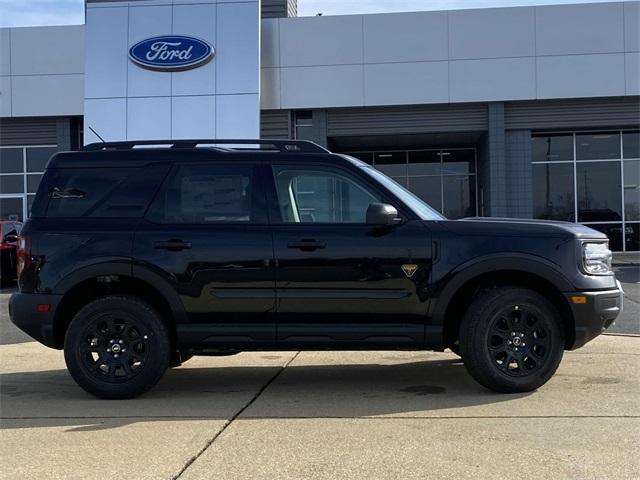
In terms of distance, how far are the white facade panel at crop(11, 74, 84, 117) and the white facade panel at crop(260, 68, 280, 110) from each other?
18.8 feet

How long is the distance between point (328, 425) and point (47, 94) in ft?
64.1

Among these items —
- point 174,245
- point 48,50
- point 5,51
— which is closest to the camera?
point 174,245

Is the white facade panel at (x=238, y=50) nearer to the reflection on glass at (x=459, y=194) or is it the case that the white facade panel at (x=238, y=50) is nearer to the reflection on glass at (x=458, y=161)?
the reflection on glass at (x=458, y=161)

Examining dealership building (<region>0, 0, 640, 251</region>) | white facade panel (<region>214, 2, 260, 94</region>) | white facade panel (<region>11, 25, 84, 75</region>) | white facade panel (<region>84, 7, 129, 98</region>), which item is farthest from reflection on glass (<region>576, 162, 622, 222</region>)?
white facade panel (<region>11, 25, 84, 75</region>)

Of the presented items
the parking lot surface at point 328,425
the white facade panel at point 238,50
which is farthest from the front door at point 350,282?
the white facade panel at point 238,50

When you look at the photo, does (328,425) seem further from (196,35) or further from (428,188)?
(428,188)

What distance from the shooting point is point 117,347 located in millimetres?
5602

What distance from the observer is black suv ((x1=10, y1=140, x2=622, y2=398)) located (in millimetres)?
5430

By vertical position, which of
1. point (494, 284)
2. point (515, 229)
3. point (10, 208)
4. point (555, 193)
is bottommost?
point (494, 284)

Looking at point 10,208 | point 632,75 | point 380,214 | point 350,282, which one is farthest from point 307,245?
point 10,208

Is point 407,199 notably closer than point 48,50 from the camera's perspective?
Yes

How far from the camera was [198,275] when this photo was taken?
5.50 metres

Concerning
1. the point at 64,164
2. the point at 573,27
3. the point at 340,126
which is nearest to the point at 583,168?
the point at 573,27

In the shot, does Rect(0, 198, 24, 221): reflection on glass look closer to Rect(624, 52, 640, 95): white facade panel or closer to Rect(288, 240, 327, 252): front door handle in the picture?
Rect(624, 52, 640, 95): white facade panel
